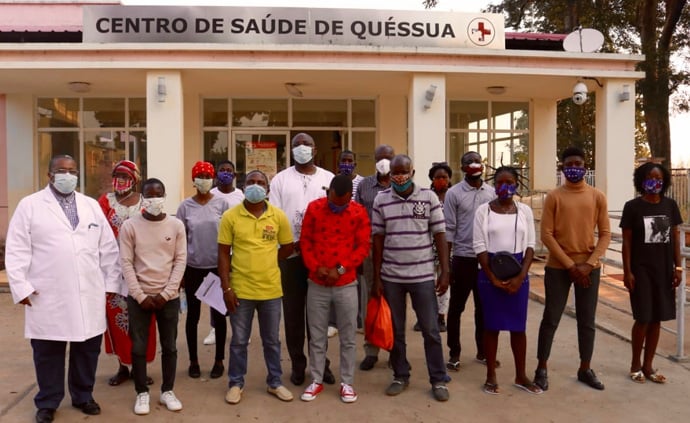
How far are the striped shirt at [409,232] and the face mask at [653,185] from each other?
5.61 feet

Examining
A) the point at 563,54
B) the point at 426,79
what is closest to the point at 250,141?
the point at 426,79

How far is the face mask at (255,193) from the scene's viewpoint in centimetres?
459

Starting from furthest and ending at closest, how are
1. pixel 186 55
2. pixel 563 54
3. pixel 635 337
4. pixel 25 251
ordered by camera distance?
pixel 563 54, pixel 186 55, pixel 635 337, pixel 25 251

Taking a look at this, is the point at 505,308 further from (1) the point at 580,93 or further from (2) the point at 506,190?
(1) the point at 580,93

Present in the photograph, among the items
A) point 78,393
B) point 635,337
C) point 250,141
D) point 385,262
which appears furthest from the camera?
point 250,141

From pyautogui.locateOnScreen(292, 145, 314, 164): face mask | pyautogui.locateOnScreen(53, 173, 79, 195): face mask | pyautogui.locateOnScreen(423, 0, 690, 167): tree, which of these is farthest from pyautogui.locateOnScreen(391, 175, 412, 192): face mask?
pyautogui.locateOnScreen(423, 0, 690, 167): tree

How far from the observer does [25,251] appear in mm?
4152

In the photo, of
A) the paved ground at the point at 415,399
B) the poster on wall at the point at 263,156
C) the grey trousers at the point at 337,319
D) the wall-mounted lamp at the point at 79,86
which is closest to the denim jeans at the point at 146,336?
the paved ground at the point at 415,399

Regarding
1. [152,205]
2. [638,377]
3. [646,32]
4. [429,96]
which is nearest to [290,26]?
[429,96]

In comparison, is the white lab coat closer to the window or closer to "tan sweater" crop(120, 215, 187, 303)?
"tan sweater" crop(120, 215, 187, 303)

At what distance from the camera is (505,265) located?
4.72 meters

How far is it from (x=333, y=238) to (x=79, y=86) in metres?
8.79

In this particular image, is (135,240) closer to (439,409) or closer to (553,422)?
(439,409)

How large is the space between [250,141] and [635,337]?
9.34 meters
